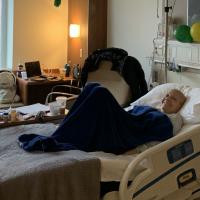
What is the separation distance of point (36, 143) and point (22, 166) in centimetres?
27

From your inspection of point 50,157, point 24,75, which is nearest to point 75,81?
point 24,75

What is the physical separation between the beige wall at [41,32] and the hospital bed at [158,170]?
2750 mm

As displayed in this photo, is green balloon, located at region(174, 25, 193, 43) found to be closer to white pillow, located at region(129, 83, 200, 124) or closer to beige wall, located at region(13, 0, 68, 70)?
white pillow, located at region(129, 83, 200, 124)

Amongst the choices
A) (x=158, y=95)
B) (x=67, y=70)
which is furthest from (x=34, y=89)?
(x=158, y=95)

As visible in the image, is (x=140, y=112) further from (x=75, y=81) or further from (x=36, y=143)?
(x=75, y=81)

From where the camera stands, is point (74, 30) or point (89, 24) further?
point (74, 30)

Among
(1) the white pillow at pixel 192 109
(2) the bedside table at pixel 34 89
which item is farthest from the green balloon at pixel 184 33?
(2) the bedside table at pixel 34 89

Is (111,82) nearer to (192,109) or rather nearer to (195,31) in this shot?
(195,31)

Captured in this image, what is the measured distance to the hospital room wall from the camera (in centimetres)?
386

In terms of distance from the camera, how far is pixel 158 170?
2.08 meters

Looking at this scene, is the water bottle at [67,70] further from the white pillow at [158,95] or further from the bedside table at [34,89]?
the white pillow at [158,95]

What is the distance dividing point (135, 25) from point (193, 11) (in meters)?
0.96

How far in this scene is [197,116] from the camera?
2.47 m

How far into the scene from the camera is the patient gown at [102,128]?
7.57 feet
